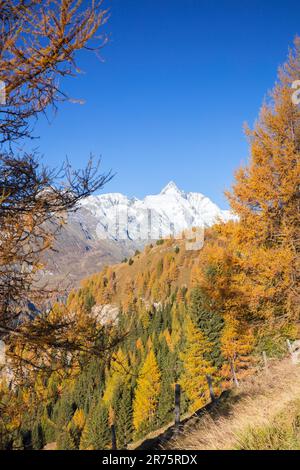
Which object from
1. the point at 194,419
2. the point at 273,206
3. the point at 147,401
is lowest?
the point at 147,401

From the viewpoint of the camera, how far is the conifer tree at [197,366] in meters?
28.5

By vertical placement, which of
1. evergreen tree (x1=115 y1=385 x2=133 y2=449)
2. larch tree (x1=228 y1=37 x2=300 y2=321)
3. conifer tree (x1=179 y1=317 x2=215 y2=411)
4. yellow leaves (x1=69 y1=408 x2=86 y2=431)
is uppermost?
larch tree (x1=228 y1=37 x2=300 y2=321)

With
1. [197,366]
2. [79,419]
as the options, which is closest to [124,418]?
[79,419]

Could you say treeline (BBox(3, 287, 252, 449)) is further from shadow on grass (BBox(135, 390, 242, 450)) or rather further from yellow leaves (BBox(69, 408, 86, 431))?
shadow on grass (BBox(135, 390, 242, 450))

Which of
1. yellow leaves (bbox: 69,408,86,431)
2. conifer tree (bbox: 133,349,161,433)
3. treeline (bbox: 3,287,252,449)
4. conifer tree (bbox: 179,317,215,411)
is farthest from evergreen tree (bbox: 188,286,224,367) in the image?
yellow leaves (bbox: 69,408,86,431)

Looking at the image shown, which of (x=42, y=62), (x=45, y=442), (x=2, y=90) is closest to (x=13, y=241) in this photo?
(x=2, y=90)

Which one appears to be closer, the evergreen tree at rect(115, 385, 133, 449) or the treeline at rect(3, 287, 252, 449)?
the treeline at rect(3, 287, 252, 449)

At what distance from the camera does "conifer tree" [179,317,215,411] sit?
28.5 metres

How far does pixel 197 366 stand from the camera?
29250 mm

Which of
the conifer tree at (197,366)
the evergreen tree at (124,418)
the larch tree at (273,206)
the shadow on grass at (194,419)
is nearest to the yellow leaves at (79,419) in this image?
the evergreen tree at (124,418)

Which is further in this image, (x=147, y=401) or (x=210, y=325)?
(x=147, y=401)

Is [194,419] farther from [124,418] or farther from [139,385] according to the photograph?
[124,418]

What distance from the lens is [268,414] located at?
5520mm

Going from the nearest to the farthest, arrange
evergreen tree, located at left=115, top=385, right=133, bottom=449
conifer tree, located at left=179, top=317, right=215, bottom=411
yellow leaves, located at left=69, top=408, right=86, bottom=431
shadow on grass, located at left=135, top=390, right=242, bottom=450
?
shadow on grass, located at left=135, top=390, right=242, bottom=450 → conifer tree, located at left=179, top=317, right=215, bottom=411 → evergreen tree, located at left=115, top=385, right=133, bottom=449 → yellow leaves, located at left=69, top=408, right=86, bottom=431
